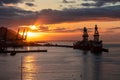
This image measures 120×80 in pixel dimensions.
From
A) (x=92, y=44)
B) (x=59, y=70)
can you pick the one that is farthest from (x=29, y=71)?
(x=92, y=44)

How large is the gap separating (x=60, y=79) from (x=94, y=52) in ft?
327

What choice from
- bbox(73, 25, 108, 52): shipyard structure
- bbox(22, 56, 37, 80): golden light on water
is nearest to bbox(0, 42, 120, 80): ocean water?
bbox(22, 56, 37, 80): golden light on water

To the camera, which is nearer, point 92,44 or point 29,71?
point 29,71

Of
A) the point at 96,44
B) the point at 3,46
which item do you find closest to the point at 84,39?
the point at 96,44

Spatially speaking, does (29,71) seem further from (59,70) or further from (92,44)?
(92,44)

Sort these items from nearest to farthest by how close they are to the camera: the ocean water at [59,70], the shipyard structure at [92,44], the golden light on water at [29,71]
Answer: the golden light on water at [29,71] → the ocean water at [59,70] → the shipyard structure at [92,44]

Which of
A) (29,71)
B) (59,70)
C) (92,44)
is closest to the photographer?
(29,71)

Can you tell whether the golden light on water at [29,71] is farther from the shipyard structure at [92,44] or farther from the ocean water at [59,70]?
the shipyard structure at [92,44]

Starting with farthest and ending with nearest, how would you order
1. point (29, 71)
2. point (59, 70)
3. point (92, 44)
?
point (92, 44)
point (59, 70)
point (29, 71)

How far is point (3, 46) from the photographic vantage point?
169 metres

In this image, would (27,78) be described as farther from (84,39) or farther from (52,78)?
(84,39)

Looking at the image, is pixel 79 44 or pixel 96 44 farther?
pixel 79 44

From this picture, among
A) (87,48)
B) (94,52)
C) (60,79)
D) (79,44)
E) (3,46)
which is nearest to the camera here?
(60,79)

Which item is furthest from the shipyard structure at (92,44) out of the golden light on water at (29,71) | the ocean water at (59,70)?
the golden light on water at (29,71)
